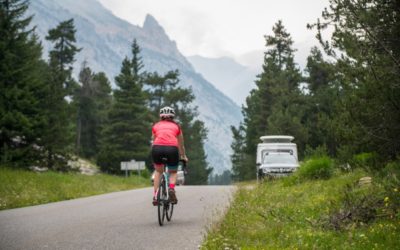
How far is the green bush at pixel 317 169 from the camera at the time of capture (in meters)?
16.1

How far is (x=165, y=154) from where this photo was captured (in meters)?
9.55

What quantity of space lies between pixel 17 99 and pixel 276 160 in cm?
1651

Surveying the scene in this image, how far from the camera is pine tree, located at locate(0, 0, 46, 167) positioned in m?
29.4

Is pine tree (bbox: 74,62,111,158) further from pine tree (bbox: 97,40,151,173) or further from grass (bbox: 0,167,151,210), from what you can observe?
grass (bbox: 0,167,151,210)

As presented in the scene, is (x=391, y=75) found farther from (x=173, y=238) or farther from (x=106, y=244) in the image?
(x=106, y=244)

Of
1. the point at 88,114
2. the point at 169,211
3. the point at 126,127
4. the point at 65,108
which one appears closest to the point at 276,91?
the point at 126,127

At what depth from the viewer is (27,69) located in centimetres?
3238

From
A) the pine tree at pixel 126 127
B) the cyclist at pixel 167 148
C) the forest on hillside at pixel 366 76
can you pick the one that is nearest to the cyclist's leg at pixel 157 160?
the cyclist at pixel 167 148

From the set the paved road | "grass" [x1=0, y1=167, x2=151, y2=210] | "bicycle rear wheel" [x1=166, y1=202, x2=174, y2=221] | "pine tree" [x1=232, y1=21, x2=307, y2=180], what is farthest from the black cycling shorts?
"pine tree" [x1=232, y1=21, x2=307, y2=180]

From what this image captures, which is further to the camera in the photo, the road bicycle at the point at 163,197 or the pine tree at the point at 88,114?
the pine tree at the point at 88,114

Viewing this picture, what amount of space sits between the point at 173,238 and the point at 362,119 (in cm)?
405

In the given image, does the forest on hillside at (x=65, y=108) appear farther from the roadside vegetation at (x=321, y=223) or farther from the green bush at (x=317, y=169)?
the roadside vegetation at (x=321, y=223)

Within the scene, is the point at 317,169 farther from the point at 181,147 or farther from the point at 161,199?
the point at 161,199

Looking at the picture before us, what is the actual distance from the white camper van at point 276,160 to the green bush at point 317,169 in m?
5.72
